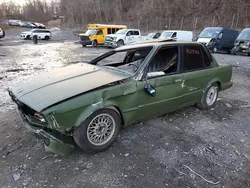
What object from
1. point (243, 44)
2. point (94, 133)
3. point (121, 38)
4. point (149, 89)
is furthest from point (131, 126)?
point (121, 38)

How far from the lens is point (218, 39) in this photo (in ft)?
49.2

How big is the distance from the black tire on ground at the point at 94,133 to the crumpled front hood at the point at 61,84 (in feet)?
1.24

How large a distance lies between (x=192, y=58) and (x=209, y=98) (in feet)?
3.66

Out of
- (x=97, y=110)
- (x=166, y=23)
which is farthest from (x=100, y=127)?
(x=166, y=23)

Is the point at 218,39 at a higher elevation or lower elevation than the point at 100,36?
higher

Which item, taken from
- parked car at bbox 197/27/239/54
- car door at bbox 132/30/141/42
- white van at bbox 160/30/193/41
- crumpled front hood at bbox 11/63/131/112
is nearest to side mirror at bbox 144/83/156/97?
crumpled front hood at bbox 11/63/131/112

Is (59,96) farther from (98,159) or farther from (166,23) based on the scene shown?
(166,23)

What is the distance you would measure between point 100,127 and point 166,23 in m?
30.2

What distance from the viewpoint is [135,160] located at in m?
2.84

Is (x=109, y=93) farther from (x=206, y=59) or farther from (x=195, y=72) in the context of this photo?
(x=206, y=59)

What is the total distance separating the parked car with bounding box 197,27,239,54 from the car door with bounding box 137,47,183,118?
12.4 m

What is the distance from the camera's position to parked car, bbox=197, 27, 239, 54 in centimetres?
1497

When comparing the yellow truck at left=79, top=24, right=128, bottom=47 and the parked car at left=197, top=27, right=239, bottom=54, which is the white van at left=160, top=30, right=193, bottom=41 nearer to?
the parked car at left=197, top=27, right=239, bottom=54

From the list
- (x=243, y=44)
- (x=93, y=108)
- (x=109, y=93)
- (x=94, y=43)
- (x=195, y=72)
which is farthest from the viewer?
(x=94, y=43)
